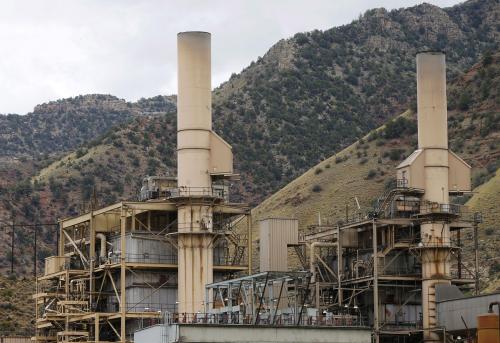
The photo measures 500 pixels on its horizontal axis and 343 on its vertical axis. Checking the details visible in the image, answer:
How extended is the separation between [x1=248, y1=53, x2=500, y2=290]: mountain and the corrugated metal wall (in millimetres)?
41070

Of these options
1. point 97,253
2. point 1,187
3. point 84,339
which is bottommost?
point 84,339

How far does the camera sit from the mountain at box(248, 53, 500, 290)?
145375mm

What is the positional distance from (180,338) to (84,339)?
22922mm

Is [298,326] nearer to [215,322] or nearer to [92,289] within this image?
[215,322]

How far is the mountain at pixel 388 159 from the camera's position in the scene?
145375mm

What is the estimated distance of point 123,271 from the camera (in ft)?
301

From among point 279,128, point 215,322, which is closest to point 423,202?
point 215,322

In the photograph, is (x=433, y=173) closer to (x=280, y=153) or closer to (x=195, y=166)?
(x=195, y=166)

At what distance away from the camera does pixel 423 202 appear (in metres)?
92.5

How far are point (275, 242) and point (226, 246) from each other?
14.2 feet

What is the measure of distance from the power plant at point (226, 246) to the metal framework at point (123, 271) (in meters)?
0.09

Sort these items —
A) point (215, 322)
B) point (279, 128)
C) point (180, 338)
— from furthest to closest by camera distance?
1. point (279, 128)
2. point (215, 322)
3. point (180, 338)

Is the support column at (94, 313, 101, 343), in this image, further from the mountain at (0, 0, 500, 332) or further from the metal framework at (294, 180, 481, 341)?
the mountain at (0, 0, 500, 332)

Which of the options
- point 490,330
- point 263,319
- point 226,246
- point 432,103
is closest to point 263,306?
point 263,319
